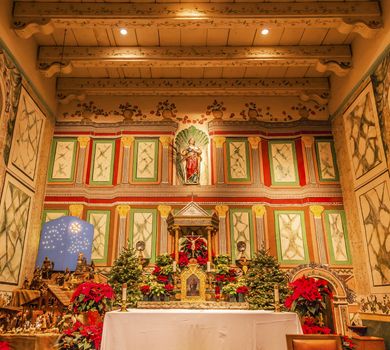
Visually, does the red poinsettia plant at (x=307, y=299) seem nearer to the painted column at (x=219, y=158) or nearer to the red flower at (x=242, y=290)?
the red flower at (x=242, y=290)

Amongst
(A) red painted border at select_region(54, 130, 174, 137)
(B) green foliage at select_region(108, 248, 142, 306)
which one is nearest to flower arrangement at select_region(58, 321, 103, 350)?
(B) green foliage at select_region(108, 248, 142, 306)

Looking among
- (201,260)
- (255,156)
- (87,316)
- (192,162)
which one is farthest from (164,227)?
(87,316)

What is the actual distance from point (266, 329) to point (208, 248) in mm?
3402

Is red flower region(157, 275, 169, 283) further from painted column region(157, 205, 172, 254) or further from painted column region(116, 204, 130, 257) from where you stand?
painted column region(116, 204, 130, 257)

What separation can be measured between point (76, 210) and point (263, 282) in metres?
5.00

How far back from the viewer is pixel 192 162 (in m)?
9.76

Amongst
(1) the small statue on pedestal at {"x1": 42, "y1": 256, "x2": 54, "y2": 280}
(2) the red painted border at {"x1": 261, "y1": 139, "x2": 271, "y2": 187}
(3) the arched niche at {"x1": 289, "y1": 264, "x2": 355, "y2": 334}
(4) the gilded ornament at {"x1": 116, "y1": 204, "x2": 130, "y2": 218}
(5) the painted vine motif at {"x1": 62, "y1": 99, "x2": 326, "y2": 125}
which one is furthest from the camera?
(5) the painted vine motif at {"x1": 62, "y1": 99, "x2": 326, "y2": 125}

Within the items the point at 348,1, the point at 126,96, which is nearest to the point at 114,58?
the point at 126,96

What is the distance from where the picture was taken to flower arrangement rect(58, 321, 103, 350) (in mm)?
5172

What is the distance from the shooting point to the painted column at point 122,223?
30.1 ft

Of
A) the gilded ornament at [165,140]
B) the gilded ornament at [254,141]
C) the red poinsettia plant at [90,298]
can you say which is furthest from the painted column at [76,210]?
the gilded ornament at [254,141]

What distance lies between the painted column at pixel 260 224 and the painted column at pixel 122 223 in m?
3.31

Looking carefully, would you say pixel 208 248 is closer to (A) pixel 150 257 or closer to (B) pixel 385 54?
(A) pixel 150 257

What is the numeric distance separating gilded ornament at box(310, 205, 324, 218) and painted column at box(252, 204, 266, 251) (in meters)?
1.24
